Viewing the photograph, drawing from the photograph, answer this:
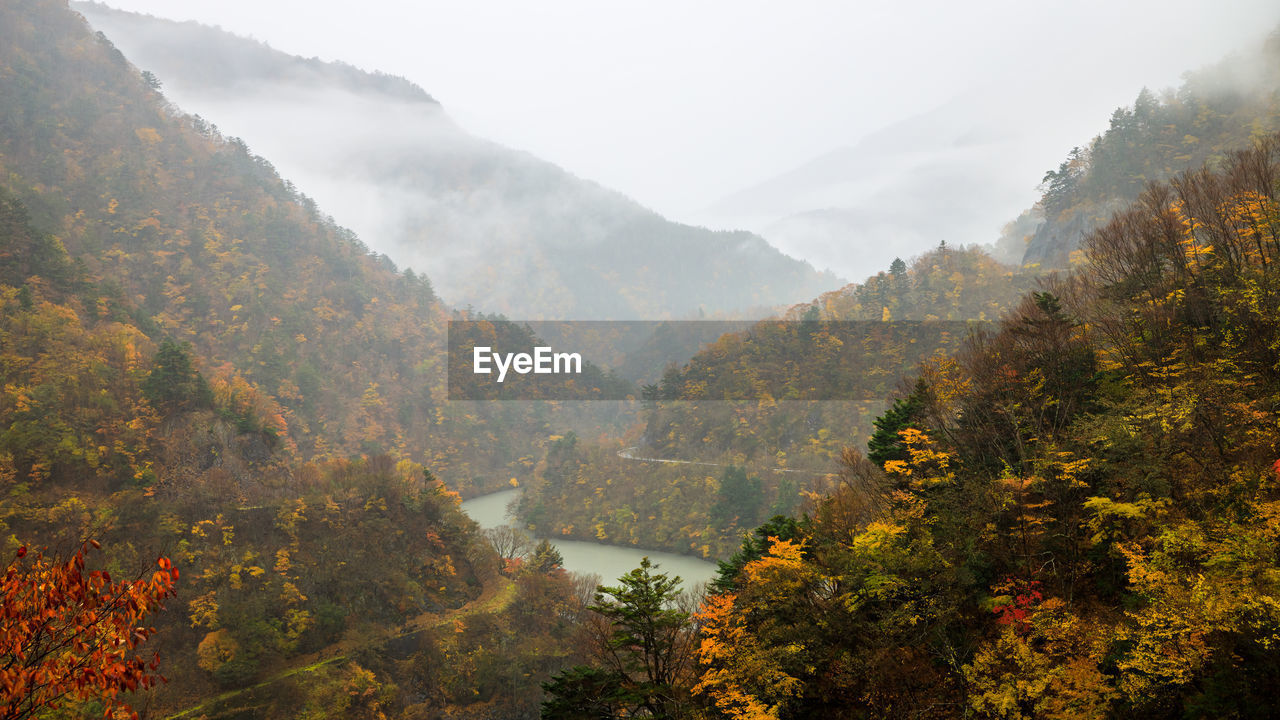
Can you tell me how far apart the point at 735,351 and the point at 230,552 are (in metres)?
53.5

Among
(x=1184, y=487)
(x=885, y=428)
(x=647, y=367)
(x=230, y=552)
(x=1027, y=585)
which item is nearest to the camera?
(x=1184, y=487)

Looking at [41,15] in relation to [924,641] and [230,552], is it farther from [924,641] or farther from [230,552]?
[924,641]

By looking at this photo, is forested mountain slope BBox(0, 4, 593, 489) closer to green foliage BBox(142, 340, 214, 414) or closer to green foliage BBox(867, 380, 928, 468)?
green foliage BBox(142, 340, 214, 414)

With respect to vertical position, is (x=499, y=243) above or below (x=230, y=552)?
above

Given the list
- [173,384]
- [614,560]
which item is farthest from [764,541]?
[614,560]

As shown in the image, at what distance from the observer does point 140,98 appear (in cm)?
8550

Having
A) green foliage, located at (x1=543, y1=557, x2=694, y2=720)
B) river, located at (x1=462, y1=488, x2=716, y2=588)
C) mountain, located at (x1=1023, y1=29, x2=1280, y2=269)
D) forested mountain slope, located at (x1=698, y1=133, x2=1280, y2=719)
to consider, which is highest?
mountain, located at (x1=1023, y1=29, x2=1280, y2=269)

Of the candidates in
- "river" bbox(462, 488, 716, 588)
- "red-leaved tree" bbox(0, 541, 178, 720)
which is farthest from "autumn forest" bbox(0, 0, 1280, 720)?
"river" bbox(462, 488, 716, 588)

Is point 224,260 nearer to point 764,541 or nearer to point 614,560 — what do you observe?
point 614,560

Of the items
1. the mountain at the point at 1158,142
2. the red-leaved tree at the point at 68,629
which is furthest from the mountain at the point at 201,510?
the mountain at the point at 1158,142

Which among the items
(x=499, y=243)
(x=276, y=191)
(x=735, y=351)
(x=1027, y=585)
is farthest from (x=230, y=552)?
(x=499, y=243)

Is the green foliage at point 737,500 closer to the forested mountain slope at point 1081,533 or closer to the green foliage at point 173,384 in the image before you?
the forested mountain slope at point 1081,533

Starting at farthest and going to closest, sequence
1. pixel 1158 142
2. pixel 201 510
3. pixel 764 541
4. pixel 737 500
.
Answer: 1. pixel 1158 142
2. pixel 737 500
3. pixel 201 510
4. pixel 764 541

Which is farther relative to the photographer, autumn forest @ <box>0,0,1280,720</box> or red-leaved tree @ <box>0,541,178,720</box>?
autumn forest @ <box>0,0,1280,720</box>
